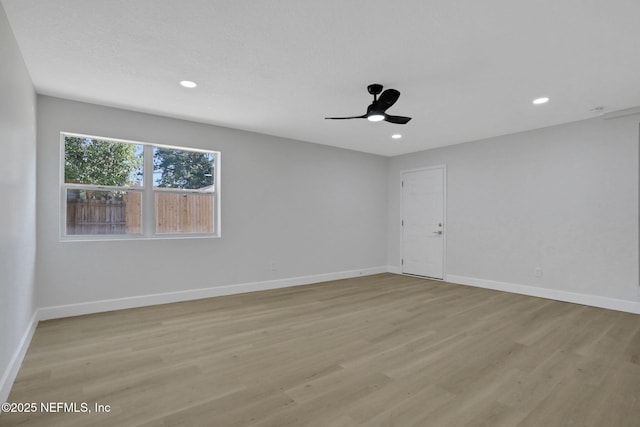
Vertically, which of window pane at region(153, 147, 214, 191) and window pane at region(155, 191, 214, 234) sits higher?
window pane at region(153, 147, 214, 191)

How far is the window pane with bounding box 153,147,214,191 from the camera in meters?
4.44

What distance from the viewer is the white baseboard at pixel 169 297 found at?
3.71 meters

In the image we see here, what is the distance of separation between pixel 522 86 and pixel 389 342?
2974 mm

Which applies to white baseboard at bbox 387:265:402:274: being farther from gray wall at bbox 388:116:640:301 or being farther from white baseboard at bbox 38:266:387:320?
white baseboard at bbox 38:266:387:320

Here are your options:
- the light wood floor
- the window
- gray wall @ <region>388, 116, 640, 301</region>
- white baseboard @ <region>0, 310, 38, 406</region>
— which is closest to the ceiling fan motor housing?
the light wood floor

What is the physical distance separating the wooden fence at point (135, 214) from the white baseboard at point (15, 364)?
117 centimetres

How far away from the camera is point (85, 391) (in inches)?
84.9

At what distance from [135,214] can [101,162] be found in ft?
2.52

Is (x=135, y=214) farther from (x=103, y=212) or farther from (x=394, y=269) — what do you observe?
(x=394, y=269)

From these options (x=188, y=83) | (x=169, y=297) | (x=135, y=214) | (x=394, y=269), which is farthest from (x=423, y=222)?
(x=135, y=214)

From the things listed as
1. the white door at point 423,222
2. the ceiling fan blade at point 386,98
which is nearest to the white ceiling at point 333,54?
the ceiling fan blade at point 386,98

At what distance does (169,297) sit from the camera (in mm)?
4379

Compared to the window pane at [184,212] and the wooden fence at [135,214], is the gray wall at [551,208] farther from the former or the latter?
the wooden fence at [135,214]

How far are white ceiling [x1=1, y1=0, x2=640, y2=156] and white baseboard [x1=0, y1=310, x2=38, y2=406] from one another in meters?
2.44
